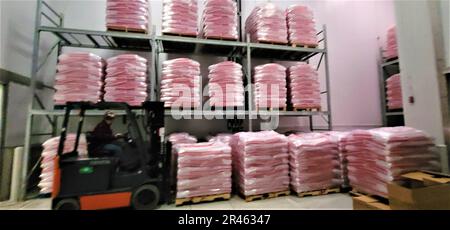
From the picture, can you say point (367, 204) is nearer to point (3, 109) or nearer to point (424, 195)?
point (424, 195)

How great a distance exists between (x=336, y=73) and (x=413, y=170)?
448 centimetres

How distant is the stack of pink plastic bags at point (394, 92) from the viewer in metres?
6.51

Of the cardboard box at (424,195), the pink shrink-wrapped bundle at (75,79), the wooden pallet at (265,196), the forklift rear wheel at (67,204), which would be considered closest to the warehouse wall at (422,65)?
the cardboard box at (424,195)

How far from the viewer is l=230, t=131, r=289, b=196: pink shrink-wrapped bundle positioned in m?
3.76

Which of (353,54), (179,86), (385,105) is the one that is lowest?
(385,105)

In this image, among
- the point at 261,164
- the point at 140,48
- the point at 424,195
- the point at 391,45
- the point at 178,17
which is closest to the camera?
the point at 424,195

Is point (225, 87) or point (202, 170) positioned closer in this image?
point (202, 170)

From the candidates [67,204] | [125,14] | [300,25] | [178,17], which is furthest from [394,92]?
[67,204]

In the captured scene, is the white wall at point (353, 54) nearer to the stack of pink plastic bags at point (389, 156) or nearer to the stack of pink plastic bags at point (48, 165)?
the stack of pink plastic bags at point (389, 156)

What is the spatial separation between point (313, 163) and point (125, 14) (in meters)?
4.78

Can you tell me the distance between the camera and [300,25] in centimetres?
541

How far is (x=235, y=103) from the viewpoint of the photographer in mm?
4824

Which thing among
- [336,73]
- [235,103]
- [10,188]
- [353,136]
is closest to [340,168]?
[353,136]
